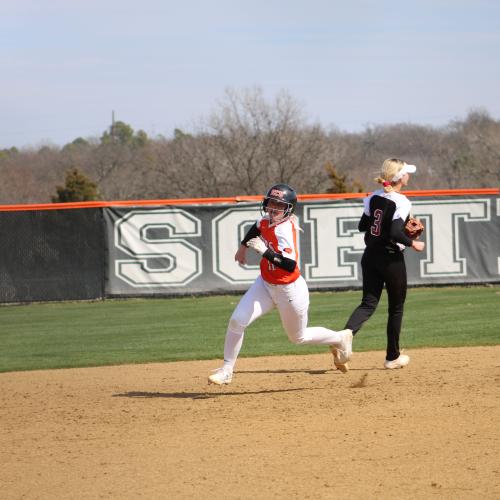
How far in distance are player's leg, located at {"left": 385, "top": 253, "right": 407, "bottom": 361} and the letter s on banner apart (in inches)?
381

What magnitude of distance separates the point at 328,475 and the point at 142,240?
1332 cm

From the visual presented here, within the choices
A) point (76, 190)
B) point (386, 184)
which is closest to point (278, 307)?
point (386, 184)

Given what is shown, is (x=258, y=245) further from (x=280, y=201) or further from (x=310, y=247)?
(x=310, y=247)

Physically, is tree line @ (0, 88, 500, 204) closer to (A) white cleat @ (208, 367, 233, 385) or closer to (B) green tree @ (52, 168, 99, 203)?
(B) green tree @ (52, 168, 99, 203)

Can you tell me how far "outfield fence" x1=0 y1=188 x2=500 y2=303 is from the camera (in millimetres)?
18250

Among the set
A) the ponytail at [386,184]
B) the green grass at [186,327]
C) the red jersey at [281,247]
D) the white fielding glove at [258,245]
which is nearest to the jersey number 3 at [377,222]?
the ponytail at [386,184]

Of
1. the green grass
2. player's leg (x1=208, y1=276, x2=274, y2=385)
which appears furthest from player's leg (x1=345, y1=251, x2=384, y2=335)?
the green grass

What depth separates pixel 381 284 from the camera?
8.95 m

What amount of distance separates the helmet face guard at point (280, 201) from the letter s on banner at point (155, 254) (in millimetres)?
10629

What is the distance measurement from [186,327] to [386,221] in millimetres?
5936

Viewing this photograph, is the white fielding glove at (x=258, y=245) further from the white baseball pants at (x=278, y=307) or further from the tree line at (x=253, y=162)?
the tree line at (x=253, y=162)

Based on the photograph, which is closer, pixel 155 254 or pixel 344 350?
pixel 344 350

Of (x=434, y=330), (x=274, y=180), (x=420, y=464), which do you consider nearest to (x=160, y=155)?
(x=274, y=180)

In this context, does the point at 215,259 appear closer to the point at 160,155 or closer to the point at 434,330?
the point at 434,330
